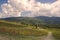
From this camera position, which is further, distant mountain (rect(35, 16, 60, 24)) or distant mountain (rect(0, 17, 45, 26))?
distant mountain (rect(0, 17, 45, 26))

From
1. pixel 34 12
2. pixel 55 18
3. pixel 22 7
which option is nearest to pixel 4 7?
pixel 22 7

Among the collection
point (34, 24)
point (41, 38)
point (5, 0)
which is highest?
point (5, 0)

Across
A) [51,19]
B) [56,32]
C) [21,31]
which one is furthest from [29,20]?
[56,32]

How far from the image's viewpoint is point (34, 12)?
530 centimetres

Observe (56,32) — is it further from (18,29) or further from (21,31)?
(18,29)

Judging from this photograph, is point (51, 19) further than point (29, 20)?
No

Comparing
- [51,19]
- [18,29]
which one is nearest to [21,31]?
[18,29]

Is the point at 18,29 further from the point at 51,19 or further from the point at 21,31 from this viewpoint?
the point at 51,19

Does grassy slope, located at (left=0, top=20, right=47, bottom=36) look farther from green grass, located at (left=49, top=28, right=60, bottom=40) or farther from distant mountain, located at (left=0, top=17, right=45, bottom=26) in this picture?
green grass, located at (left=49, top=28, right=60, bottom=40)

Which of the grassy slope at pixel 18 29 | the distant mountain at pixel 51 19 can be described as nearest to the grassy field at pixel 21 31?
the grassy slope at pixel 18 29

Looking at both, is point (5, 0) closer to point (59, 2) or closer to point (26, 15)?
point (26, 15)

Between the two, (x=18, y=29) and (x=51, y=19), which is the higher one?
(x=51, y=19)

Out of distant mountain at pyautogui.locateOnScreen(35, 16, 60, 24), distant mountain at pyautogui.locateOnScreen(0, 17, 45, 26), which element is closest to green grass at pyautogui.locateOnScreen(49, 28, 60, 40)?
distant mountain at pyautogui.locateOnScreen(35, 16, 60, 24)

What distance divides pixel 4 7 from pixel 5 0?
23 centimetres
